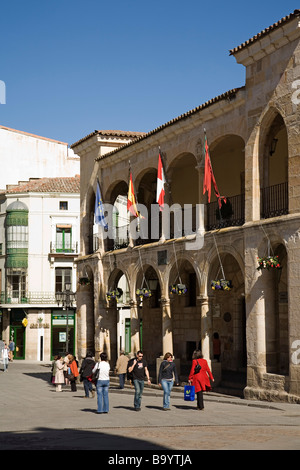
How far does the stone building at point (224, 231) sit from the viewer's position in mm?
20172

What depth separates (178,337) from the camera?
31703 millimetres

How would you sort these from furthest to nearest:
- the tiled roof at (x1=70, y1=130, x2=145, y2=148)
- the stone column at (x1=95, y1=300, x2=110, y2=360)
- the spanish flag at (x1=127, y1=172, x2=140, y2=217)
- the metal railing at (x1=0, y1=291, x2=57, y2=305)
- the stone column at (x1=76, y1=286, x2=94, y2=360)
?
the metal railing at (x1=0, y1=291, x2=57, y2=305) < the stone column at (x1=76, y1=286, x2=94, y2=360) < the tiled roof at (x1=70, y1=130, x2=145, y2=148) < the stone column at (x1=95, y1=300, x2=110, y2=360) < the spanish flag at (x1=127, y1=172, x2=140, y2=217)

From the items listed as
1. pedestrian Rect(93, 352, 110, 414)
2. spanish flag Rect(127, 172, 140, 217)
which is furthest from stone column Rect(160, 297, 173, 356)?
pedestrian Rect(93, 352, 110, 414)

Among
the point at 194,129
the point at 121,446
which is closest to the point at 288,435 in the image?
the point at 121,446

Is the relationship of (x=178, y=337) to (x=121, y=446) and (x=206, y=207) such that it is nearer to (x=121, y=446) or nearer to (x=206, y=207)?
(x=206, y=207)

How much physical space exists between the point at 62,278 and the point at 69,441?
124 ft

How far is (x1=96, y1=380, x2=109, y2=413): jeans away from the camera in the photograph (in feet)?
58.2

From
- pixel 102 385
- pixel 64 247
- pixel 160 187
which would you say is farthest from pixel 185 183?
pixel 64 247

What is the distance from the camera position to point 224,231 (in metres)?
23.0

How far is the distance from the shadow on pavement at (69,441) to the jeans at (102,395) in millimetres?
2728

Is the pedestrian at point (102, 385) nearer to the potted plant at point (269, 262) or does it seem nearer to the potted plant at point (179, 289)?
the potted plant at point (269, 262)

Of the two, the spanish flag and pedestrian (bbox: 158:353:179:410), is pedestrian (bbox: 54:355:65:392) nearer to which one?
the spanish flag

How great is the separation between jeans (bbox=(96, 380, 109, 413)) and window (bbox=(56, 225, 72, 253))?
108 feet

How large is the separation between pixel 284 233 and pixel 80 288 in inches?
621
